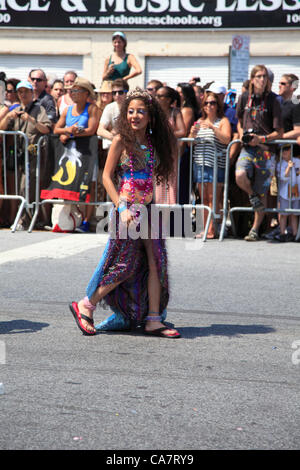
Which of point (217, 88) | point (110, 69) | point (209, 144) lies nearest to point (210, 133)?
point (209, 144)

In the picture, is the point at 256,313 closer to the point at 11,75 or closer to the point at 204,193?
the point at 204,193

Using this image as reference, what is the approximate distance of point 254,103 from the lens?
10.3m

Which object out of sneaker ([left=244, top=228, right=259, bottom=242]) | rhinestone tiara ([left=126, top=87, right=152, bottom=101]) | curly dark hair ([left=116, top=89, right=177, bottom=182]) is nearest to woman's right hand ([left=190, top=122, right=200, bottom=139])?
sneaker ([left=244, top=228, right=259, bottom=242])

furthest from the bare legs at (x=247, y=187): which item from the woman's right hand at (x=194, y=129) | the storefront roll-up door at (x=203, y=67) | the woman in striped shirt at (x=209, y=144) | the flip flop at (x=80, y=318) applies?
the storefront roll-up door at (x=203, y=67)

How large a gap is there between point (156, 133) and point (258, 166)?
5052mm

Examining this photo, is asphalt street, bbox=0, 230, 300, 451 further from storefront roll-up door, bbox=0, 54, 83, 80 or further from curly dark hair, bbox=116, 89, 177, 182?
storefront roll-up door, bbox=0, 54, 83, 80

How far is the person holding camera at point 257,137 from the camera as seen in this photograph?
33.5 ft

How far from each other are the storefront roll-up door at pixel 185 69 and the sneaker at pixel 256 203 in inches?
471

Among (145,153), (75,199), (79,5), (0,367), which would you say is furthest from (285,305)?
(79,5)

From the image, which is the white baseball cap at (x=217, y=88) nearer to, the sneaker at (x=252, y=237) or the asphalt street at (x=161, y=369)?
the sneaker at (x=252, y=237)

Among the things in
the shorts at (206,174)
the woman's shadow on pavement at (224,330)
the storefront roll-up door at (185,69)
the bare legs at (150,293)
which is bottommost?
the woman's shadow on pavement at (224,330)

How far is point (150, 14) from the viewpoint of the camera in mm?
21578

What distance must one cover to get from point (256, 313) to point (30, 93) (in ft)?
21.0

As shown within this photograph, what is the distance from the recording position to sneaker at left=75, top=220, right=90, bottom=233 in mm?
11180
